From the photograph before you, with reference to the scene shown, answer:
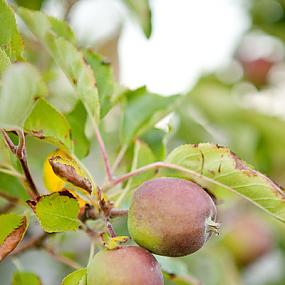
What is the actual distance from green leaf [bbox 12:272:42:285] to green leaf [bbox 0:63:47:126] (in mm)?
331

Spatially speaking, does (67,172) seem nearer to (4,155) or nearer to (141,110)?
(4,155)

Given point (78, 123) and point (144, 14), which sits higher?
point (144, 14)

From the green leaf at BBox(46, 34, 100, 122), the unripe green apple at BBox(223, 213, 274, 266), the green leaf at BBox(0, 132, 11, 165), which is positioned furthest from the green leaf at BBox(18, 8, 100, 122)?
the unripe green apple at BBox(223, 213, 274, 266)

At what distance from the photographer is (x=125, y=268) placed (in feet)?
2.65

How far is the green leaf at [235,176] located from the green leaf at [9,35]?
0.83 feet

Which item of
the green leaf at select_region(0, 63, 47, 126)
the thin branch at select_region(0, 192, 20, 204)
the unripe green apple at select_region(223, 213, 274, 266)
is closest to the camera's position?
the green leaf at select_region(0, 63, 47, 126)

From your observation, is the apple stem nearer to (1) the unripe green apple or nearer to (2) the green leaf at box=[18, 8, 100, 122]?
(2) the green leaf at box=[18, 8, 100, 122]

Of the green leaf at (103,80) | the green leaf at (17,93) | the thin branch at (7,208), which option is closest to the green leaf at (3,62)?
the green leaf at (17,93)

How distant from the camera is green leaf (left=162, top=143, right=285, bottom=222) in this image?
90 centimetres

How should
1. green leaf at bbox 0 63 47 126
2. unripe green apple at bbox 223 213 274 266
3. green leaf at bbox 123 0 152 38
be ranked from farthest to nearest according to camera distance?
unripe green apple at bbox 223 213 274 266 → green leaf at bbox 123 0 152 38 → green leaf at bbox 0 63 47 126

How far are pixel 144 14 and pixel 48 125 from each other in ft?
1.31

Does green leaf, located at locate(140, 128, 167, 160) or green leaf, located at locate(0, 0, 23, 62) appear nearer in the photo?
green leaf, located at locate(0, 0, 23, 62)

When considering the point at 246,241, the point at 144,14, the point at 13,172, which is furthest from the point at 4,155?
the point at 246,241

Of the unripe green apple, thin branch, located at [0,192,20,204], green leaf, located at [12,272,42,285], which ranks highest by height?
thin branch, located at [0,192,20,204]
